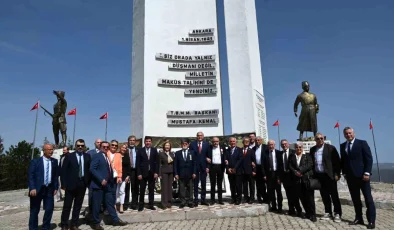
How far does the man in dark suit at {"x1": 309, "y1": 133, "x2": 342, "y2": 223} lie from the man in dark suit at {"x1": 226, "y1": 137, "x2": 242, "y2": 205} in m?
1.60

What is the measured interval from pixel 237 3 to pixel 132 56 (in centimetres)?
417

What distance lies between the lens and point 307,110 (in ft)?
33.7

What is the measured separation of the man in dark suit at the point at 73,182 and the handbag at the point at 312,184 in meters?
4.03

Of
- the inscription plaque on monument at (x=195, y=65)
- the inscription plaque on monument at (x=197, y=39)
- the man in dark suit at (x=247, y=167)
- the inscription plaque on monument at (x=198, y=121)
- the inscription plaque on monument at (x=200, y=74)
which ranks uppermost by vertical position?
the inscription plaque on monument at (x=197, y=39)

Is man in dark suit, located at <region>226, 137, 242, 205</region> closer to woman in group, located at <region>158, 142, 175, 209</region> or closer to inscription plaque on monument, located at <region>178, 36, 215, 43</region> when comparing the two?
woman in group, located at <region>158, 142, 175, 209</region>

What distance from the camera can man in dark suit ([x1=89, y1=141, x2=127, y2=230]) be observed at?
515 centimetres

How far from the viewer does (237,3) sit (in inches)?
404

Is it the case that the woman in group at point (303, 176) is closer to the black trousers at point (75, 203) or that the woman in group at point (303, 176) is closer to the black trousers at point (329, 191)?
the black trousers at point (329, 191)

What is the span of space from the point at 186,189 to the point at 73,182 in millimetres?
2437

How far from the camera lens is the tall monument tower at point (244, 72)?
31.2 feet

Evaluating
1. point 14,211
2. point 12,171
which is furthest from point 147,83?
point 12,171

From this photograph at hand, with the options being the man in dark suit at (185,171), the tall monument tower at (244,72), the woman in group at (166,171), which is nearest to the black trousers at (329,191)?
the man in dark suit at (185,171)

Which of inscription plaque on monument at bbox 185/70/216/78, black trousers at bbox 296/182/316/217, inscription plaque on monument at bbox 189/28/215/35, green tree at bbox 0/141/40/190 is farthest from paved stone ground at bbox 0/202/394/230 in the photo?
green tree at bbox 0/141/40/190

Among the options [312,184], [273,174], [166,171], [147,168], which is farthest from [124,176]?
[312,184]
